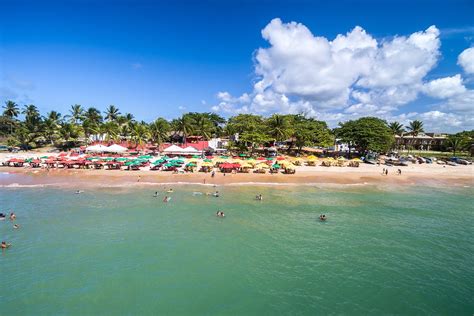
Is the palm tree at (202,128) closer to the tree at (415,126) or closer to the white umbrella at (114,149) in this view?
the white umbrella at (114,149)

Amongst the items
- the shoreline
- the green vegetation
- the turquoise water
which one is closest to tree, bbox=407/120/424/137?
the green vegetation

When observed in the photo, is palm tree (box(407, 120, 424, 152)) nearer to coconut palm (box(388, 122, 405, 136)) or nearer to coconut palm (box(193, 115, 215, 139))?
coconut palm (box(388, 122, 405, 136))

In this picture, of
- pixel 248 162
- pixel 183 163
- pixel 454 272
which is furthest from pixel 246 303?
pixel 183 163

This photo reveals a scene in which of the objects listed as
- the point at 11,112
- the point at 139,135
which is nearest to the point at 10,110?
the point at 11,112

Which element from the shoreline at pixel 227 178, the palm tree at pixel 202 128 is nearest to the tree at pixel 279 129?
the shoreline at pixel 227 178

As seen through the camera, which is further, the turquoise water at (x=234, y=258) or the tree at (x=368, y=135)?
the tree at (x=368, y=135)

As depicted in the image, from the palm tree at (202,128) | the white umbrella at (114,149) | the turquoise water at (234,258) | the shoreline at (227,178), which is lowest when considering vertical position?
the turquoise water at (234,258)

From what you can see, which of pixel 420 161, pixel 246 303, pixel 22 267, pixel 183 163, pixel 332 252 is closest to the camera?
pixel 246 303

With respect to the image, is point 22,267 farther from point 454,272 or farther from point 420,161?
point 420,161
